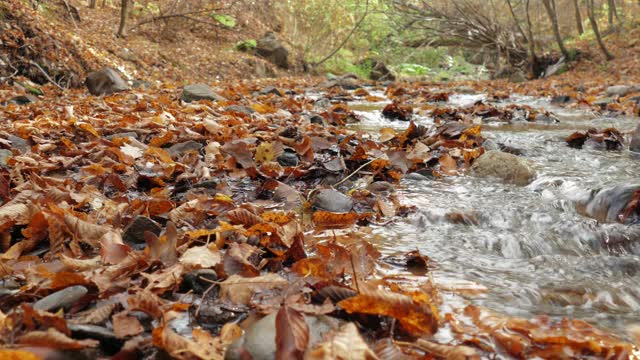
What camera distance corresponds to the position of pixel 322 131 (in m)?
4.14

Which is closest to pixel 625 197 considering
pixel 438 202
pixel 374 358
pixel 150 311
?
pixel 438 202

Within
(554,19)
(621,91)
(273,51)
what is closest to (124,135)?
(621,91)

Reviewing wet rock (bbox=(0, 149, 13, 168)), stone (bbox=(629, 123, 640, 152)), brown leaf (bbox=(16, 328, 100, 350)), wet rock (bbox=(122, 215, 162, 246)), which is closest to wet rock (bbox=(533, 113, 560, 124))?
stone (bbox=(629, 123, 640, 152))

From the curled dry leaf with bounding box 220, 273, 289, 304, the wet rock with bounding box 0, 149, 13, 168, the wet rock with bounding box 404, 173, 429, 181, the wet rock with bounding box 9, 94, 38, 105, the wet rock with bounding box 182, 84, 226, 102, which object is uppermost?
the curled dry leaf with bounding box 220, 273, 289, 304

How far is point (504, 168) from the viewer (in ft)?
10.1

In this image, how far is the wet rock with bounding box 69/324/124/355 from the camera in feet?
3.67

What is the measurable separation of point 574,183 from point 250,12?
16335 mm

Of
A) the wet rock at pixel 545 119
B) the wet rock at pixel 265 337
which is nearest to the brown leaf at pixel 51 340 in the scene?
the wet rock at pixel 265 337

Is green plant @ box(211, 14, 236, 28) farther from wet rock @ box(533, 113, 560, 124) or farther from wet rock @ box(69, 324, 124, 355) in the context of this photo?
wet rock @ box(69, 324, 124, 355)

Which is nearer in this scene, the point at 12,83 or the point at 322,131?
the point at 322,131

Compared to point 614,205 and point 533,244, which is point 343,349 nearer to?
point 533,244

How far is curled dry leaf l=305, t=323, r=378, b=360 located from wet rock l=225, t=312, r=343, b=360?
0.16 ft

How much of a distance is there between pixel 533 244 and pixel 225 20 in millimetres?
14873

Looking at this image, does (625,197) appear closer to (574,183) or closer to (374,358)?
(574,183)
